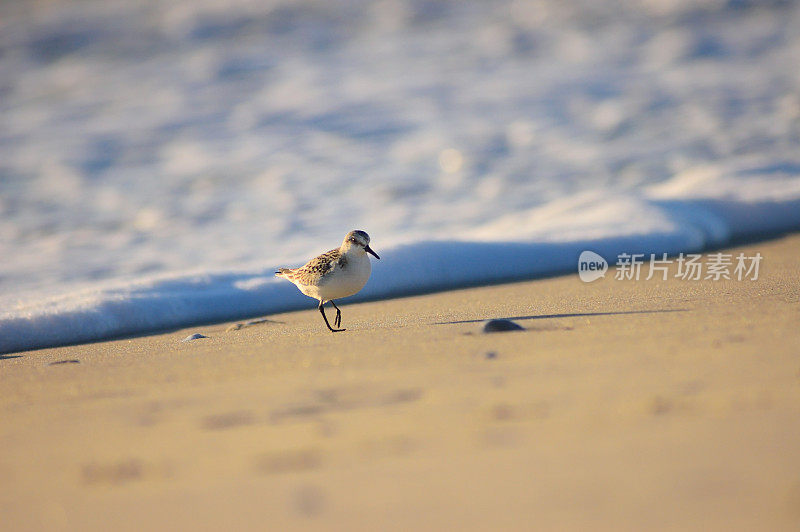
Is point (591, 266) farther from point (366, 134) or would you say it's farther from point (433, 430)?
point (366, 134)

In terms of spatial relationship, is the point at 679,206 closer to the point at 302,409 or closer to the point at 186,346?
the point at 186,346

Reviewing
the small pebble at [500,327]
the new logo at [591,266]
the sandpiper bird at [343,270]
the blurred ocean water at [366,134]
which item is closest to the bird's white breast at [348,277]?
the sandpiper bird at [343,270]

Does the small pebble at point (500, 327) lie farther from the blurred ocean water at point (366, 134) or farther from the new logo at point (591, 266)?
the blurred ocean water at point (366, 134)

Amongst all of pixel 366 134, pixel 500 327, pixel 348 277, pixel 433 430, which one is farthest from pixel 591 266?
pixel 366 134

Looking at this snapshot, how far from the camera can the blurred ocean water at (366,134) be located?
7730 millimetres

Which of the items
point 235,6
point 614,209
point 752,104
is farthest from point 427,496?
point 235,6

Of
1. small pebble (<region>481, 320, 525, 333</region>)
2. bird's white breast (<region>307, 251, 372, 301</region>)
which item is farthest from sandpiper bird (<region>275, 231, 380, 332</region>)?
small pebble (<region>481, 320, 525, 333</region>)

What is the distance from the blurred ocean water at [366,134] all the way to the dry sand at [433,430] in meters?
2.51

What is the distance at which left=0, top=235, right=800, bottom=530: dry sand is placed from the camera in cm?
204

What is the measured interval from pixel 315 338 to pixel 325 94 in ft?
27.7

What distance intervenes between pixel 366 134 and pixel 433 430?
9.07 meters

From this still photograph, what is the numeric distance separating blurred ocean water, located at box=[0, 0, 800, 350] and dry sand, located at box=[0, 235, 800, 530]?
8.22 ft

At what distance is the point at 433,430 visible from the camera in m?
2.59

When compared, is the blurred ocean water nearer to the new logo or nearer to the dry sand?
the new logo
